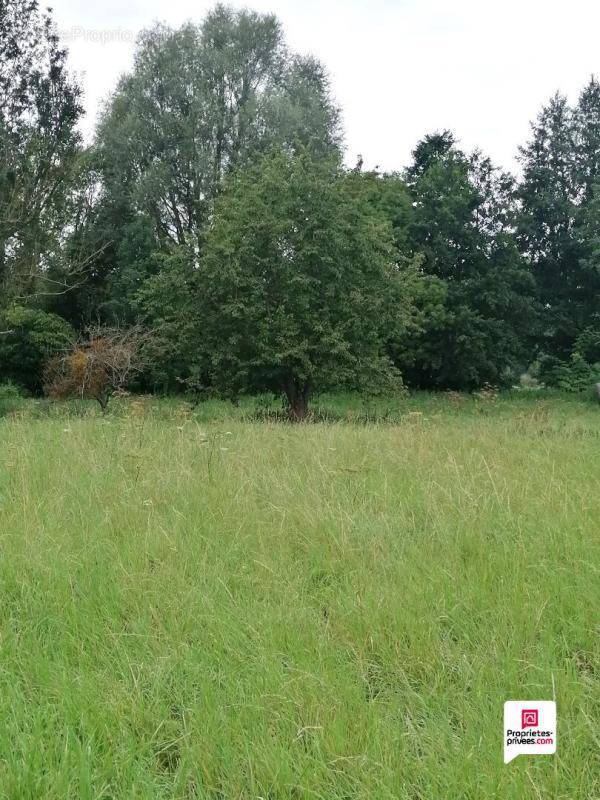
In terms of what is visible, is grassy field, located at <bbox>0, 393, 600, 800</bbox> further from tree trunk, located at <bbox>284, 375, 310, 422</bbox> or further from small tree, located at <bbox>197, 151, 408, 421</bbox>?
tree trunk, located at <bbox>284, 375, 310, 422</bbox>

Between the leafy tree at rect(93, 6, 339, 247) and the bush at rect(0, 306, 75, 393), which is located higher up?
the leafy tree at rect(93, 6, 339, 247)

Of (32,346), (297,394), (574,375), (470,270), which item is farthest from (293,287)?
(574,375)

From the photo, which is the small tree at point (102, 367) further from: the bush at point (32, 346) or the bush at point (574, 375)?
the bush at point (574, 375)

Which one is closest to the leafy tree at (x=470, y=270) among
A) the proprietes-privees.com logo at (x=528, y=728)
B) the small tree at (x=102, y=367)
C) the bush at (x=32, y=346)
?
the small tree at (x=102, y=367)

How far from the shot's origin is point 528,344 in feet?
103

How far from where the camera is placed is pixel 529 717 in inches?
76.6

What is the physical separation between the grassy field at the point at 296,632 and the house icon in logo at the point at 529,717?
0.09 metres

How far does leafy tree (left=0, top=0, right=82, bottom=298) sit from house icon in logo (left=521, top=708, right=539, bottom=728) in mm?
19341

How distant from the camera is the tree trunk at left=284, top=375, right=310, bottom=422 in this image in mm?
15266

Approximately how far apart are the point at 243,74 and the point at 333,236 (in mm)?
17485

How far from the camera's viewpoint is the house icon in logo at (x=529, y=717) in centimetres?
193

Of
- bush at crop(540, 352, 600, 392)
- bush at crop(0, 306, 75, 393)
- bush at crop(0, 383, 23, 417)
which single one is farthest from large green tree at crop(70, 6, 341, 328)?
bush at crop(540, 352, 600, 392)

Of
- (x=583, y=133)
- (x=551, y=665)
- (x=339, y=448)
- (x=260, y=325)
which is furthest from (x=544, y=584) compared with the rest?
(x=583, y=133)

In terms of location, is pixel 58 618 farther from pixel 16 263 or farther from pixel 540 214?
pixel 540 214
